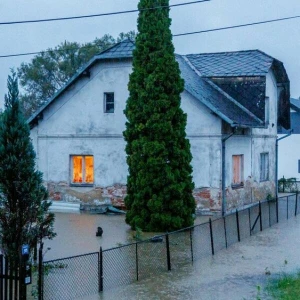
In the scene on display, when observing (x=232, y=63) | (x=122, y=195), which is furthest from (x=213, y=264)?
(x=232, y=63)

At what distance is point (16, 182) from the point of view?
1381cm

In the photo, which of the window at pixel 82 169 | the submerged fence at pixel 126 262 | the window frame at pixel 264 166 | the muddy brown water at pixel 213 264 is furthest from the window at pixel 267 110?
the submerged fence at pixel 126 262

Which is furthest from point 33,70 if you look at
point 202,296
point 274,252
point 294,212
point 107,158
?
point 202,296

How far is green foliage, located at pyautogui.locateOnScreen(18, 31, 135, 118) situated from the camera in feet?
194

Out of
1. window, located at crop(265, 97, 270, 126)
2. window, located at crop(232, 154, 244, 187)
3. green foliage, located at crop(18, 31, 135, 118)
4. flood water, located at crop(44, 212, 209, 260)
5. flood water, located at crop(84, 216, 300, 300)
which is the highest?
green foliage, located at crop(18, 31, 135, 118)

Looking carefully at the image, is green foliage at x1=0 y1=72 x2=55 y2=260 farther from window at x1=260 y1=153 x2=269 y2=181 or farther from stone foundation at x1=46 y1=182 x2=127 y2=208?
window at x1=260 y1=153 x2=269 y2=181

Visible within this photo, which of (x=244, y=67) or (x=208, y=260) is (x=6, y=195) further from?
(x=244, y=67)

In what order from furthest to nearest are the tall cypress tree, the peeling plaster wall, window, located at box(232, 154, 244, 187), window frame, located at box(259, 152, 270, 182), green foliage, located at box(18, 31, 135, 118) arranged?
green foliage, located at box(18, 31, 135, 118) → window frame, located at box(259, 152, 270, 182) → window, located at box(232, 154, 244, 187) → the peeling plaster wall → the tall cypress tree

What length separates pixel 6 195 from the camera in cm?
1393

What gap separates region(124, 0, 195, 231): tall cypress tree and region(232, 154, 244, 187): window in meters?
6.26

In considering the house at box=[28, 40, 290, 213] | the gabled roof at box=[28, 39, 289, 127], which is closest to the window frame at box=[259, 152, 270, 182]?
the house at box=[28, 40, 290, 213]

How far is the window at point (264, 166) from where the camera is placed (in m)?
32.1

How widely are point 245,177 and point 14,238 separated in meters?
17.4

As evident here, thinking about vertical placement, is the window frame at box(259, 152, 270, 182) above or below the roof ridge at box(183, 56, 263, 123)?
below
